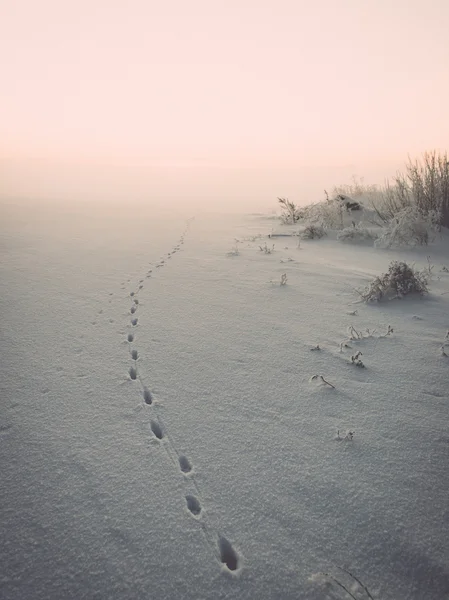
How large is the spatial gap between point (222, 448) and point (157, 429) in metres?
0.37

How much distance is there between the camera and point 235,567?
1.24 meters

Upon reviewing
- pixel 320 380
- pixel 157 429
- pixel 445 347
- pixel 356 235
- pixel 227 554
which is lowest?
pixel 227 554

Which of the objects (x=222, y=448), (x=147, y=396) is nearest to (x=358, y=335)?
(x=222, y=448)

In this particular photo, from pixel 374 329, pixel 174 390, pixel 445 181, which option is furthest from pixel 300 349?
pixel 445 181

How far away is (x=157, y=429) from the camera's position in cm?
186

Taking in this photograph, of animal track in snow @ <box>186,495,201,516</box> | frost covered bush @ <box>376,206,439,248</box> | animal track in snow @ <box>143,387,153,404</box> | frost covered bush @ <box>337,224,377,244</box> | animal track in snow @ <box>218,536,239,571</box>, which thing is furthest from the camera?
frost covered bush @ <box>337,224,377,244</box>

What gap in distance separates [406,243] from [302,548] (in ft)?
17.4

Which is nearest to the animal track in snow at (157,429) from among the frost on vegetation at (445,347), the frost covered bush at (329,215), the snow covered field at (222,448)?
the snow covered field at (222,448)

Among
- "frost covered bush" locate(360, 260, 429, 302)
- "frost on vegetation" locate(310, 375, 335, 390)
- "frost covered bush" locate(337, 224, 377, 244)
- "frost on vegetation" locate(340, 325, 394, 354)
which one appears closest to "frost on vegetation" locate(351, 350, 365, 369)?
"frost on vegetation" locate(340, 325, 394, 354)

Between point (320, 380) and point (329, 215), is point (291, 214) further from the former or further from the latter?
point (320, 380)

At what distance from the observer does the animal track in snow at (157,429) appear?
1.81 m

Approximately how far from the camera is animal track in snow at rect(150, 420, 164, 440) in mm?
1813

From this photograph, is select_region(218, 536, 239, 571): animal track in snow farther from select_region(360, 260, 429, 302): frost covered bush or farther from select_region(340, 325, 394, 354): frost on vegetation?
select_region(360, 260, 429, 302): frost covered bush

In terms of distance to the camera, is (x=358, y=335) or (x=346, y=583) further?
(x=358, y=335)
